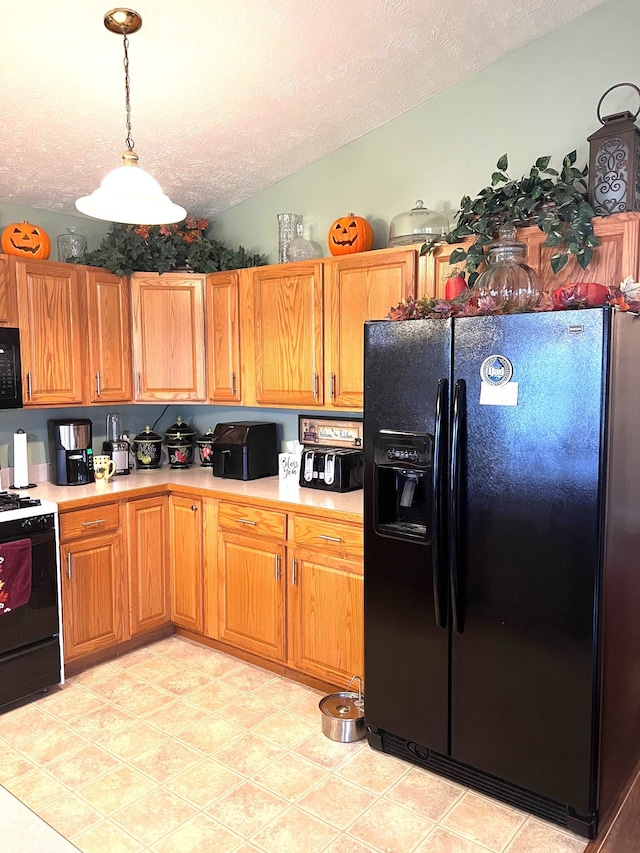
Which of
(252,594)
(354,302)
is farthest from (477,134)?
(252,594)

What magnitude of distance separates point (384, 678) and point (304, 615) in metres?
0.62

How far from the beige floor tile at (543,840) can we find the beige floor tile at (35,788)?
1.60m

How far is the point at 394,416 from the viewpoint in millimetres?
2422

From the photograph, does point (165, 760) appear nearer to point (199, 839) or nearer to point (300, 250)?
point (199, 839)

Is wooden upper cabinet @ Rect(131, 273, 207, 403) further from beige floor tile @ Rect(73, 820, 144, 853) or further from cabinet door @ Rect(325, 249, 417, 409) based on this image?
beige floor tile @ Rect(73, 820, 144, 853)

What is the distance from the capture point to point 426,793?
235 centimetres

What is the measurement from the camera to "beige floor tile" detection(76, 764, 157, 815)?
2295 mm

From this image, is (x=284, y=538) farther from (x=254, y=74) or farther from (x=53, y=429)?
(x=254, y=74)

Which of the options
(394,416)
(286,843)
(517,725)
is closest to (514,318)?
(394,416)

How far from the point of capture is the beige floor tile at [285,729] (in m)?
2.69

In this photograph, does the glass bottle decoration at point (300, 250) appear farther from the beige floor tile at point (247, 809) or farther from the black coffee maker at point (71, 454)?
the beige floor tile at point (247, 809)

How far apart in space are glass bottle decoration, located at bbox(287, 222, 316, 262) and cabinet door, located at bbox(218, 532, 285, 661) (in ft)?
5.00

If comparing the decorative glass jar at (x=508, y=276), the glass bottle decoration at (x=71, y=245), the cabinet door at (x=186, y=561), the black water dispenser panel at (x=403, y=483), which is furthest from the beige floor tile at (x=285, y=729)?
the glass bottle decoration at (x=71, y=245)

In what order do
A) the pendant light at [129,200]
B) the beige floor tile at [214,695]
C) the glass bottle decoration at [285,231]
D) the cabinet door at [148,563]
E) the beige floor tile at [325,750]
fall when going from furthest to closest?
the glass bottle decoration at [285,231] → the cabinet door at [148,563] → the beige floor tile at [214,695] → the beige floor tile at [325,750] → the pendant light at [129,200]
